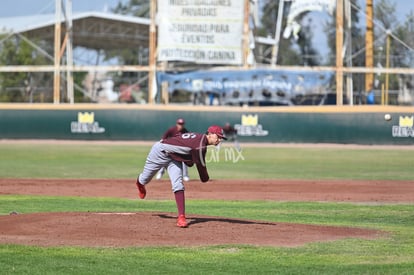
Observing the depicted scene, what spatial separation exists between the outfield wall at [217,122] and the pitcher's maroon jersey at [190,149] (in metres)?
28.8

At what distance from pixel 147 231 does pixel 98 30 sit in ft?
152

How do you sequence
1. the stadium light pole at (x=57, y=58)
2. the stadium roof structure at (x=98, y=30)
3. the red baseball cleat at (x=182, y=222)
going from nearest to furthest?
the red baseball cleat at (x=182, y=222), the stadium light pole at (x=57, y=58), the stadium roof structure at (x=98, y=30)

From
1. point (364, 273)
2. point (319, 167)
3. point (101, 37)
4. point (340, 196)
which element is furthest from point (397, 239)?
point (101, 37)

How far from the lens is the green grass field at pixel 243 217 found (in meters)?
9.47

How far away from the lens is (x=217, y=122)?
4212 cm

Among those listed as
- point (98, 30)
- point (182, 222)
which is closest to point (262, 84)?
point (98, 30)

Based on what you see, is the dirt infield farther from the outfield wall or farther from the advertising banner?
the advertising banner

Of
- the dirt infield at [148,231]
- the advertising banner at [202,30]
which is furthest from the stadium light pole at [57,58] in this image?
the dirt infield at [148,231]

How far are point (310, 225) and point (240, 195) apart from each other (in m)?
7.07

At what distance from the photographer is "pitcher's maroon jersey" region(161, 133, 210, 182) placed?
12.2m

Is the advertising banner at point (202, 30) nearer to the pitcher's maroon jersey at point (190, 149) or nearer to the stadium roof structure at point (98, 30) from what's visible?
the stadium roof structure at point (98, 30)

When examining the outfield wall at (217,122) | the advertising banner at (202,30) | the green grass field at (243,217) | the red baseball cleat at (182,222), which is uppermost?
the advertising banner at (202,30)

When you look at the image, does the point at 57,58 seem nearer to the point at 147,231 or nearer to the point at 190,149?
the point at 190,149

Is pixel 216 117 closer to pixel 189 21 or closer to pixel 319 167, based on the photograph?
pixel 189 21
